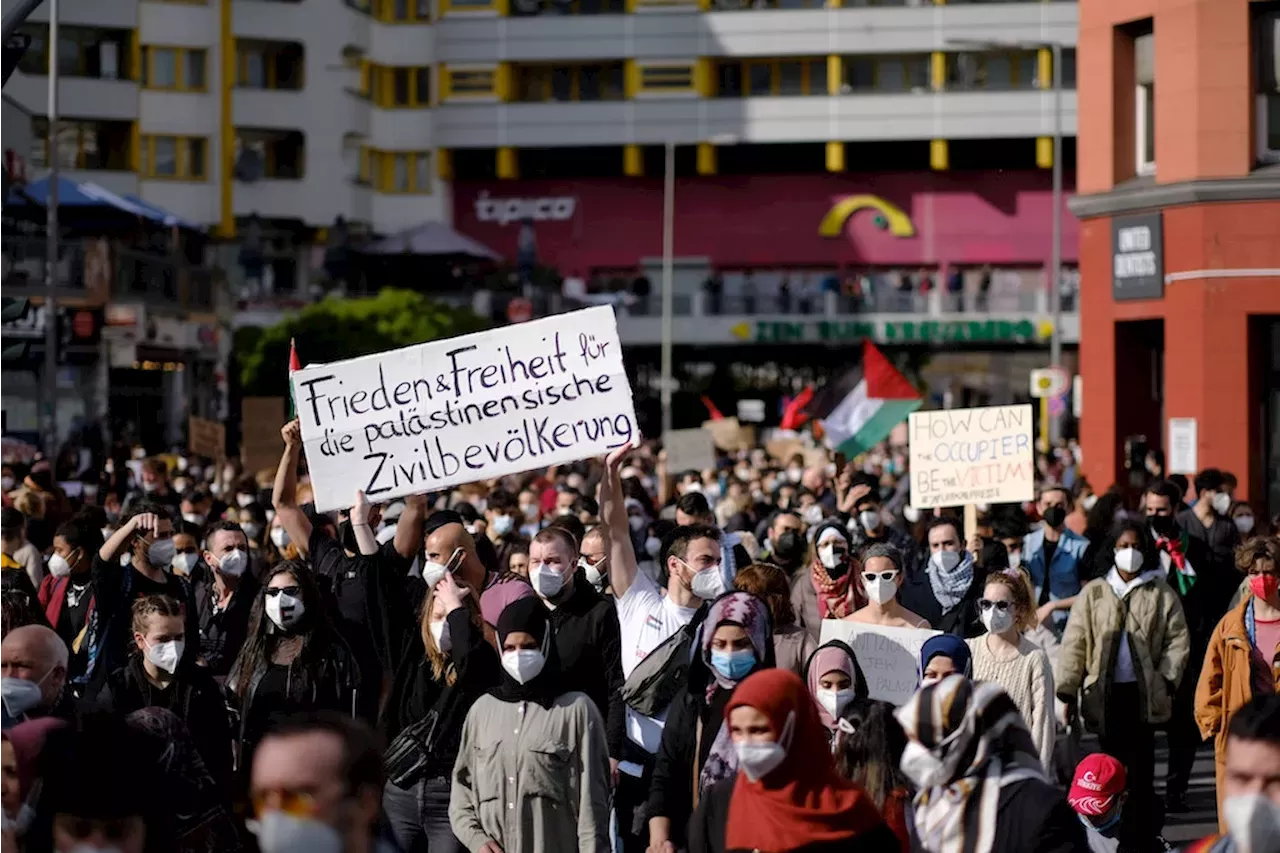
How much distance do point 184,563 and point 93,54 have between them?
5084 cm

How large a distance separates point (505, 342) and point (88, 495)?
1138 centimetres

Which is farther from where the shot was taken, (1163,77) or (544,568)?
(1163,77)

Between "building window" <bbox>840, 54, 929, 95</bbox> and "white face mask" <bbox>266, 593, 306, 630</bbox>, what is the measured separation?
6144cm

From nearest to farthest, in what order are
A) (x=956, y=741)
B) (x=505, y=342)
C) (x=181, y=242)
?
(x=956, y=741) < (x=505, y=342) < (x=181, y=242)

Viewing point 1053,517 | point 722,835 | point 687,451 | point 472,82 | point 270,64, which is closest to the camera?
point 722,835

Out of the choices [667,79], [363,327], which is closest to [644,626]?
[363,327]

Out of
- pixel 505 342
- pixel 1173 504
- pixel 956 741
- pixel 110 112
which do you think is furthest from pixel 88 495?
pixel 110 112

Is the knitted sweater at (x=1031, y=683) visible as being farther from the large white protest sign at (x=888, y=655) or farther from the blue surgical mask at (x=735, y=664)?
the blue surgical mask at (x=735, y=664)

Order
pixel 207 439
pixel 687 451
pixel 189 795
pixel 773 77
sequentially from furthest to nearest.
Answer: pixel 773 77 → pixel 207 439 → pixel 687 451 → pixel 189 795

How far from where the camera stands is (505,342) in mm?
10406

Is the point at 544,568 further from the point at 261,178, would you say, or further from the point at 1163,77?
the point at 261,178

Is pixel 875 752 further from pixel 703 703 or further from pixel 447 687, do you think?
A: pixel 447 687

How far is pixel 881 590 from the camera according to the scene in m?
9.91

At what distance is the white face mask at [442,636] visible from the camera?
28.5ft
